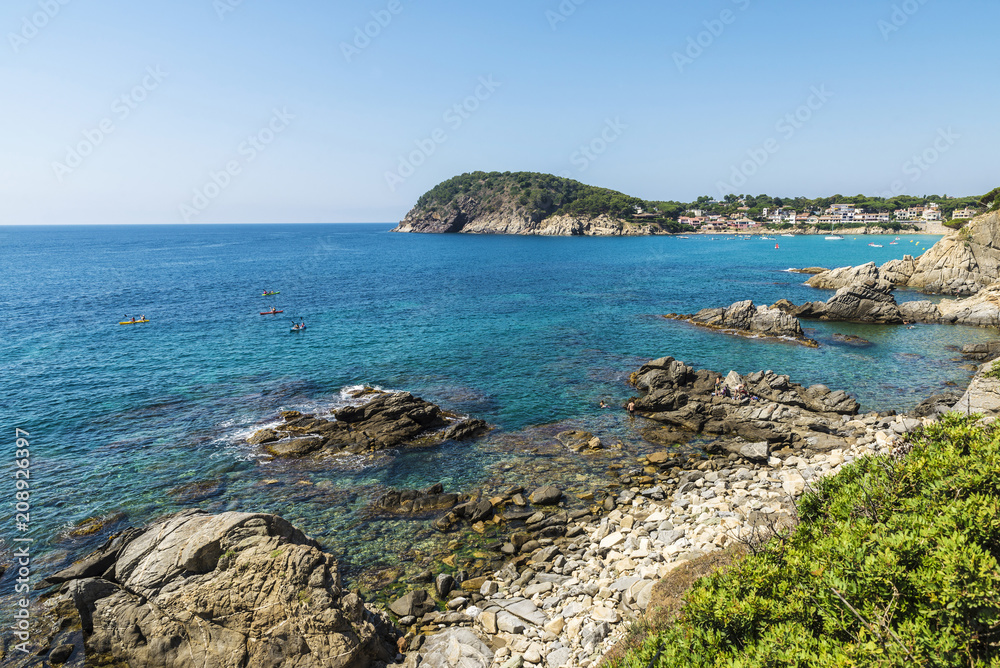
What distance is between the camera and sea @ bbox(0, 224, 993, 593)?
76.7 ft

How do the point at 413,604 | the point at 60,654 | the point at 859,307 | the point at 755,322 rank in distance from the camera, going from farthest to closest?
the point at 859,307 → the point at 755,322 → the point at 413,604 → the point at 60,654

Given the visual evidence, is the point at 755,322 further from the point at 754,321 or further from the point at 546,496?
the point at 546,496

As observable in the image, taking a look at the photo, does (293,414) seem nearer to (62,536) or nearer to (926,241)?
(62,536)

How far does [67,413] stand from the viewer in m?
33.4

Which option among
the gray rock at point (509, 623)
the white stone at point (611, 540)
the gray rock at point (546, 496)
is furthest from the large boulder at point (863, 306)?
the gray rock at point (509, 623)

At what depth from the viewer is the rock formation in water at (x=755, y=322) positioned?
51781 mm

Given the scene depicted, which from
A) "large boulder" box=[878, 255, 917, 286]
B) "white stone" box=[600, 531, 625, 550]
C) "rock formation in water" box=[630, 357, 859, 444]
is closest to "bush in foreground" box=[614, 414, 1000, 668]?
"white stone" box=[600, 531, 625, 550]

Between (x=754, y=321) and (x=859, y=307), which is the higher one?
(x=859, y=307)

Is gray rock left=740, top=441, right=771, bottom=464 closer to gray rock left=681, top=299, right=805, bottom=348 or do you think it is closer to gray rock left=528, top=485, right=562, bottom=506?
gray rock left=528, top=485, right=562, bottom=506

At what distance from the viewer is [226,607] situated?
1369 cm

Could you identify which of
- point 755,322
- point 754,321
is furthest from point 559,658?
point 754,321

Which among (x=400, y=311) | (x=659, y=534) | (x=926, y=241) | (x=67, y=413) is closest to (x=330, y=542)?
(x=659, y=534)

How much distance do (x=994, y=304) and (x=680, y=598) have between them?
67048 millimetres

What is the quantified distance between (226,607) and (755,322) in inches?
2151
